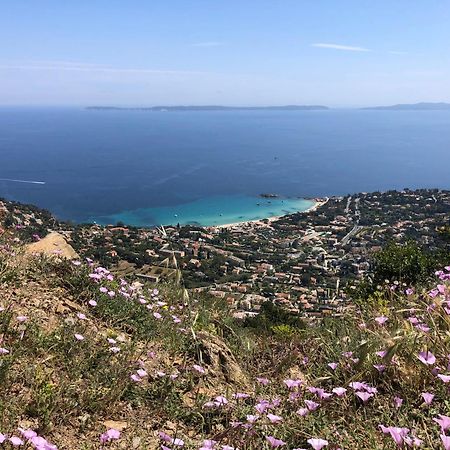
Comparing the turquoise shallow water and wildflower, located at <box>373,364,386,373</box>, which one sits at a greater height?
wildflower, located at <box>373,364,386,373</box>

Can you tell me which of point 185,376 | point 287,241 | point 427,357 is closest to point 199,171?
point 287,241

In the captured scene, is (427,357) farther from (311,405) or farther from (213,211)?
(213,211)

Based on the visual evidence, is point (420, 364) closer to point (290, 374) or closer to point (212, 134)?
point (290, 374)

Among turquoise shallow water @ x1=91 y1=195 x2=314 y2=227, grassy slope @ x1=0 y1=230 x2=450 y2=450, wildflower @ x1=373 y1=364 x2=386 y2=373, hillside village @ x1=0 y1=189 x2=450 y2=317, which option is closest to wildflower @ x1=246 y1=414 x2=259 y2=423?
grassy slope @ x1=0 y1=230 x2=450 y2=450

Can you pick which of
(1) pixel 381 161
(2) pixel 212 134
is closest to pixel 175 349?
(1) pixel 381 161

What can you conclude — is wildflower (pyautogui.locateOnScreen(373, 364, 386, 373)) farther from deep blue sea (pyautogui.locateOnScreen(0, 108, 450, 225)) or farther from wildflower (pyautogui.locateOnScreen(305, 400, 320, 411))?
deep blue sea (pyautogui.locateOnScreen(0, 108, 450, 225))

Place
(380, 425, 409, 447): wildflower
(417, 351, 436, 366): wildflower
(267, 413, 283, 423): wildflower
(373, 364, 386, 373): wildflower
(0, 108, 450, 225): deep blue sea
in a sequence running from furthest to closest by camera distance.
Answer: (0, 108, 450, 225): deep blue sea < (373, 364, 386, 373): wildflower < (417, 351, 436, 366): wildflower < (267, 413, 283, 423): wildflower < (380, 425, 409, 447): wildflower
